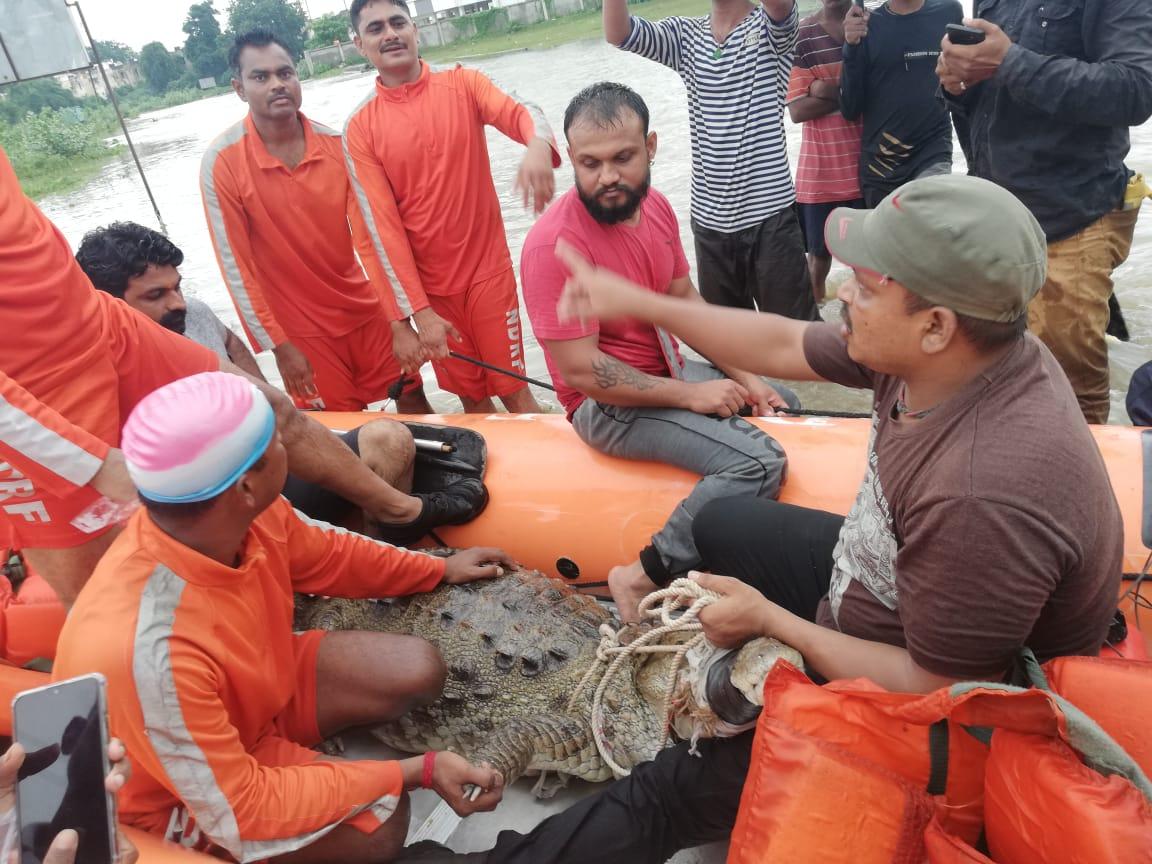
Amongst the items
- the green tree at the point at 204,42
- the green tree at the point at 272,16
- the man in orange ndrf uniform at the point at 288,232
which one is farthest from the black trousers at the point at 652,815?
the green tree at the point at 204,42

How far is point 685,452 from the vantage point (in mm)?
2648

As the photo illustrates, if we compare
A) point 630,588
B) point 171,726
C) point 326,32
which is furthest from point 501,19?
point 171,726

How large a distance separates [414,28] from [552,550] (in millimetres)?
2706

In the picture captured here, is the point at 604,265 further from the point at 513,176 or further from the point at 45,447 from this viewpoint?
the point at 513,176

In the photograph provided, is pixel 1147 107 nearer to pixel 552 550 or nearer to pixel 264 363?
pixel 552 550

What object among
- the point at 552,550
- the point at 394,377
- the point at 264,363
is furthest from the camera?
the point at 264,363

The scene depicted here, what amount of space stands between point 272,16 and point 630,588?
71877mm

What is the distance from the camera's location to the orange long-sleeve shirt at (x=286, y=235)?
3.67 metres

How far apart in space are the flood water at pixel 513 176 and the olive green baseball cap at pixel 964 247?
10.9 ft

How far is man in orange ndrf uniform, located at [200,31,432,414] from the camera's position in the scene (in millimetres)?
3658

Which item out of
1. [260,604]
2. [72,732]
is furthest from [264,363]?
[72,732]

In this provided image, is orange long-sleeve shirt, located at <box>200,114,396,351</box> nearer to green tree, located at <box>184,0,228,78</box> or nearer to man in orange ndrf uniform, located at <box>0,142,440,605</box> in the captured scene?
man in orange ndrf uniform, located at <box>0,142,440,605</box>

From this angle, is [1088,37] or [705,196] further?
[705,196]

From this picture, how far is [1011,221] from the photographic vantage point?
131 cm
